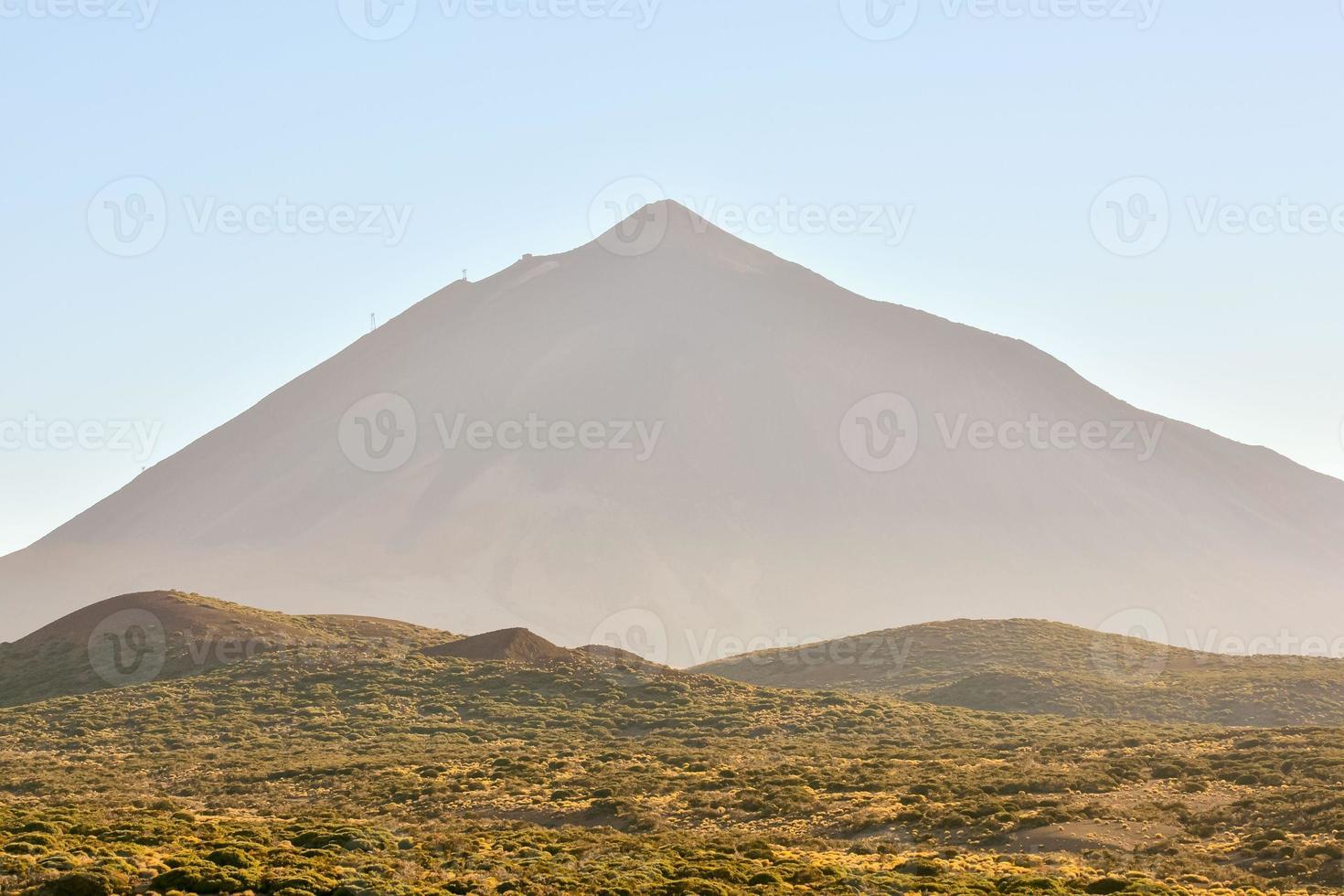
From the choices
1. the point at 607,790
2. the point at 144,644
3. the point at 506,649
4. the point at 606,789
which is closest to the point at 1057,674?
the point at 506,649

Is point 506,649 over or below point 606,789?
over

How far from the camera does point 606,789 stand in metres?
44.7

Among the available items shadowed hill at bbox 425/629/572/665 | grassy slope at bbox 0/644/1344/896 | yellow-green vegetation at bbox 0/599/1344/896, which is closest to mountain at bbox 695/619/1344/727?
yellow-green vegetation at bbox 0/599/1344/896

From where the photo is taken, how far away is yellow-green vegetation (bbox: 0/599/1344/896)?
30641 mm

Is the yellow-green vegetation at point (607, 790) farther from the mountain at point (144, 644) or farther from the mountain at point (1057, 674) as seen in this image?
the mountain at point (1057, 674)

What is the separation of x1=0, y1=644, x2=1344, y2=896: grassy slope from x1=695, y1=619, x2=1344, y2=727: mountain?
9.38 meters

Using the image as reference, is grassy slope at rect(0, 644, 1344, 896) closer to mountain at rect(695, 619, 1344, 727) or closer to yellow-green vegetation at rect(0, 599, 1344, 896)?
yellow-green vegetation at rect(0, 599, 1344, 896)

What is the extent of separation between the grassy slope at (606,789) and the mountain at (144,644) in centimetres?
268

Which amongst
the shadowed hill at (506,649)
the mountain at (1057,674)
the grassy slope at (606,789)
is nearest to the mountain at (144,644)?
the grassy slope at (606,789)

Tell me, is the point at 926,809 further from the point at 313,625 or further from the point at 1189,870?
the point at 313,625

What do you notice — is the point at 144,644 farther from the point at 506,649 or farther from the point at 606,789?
the point at 606,789

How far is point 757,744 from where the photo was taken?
5791 cm

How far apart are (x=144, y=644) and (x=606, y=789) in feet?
123

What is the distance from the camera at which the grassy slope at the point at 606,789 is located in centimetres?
3095
